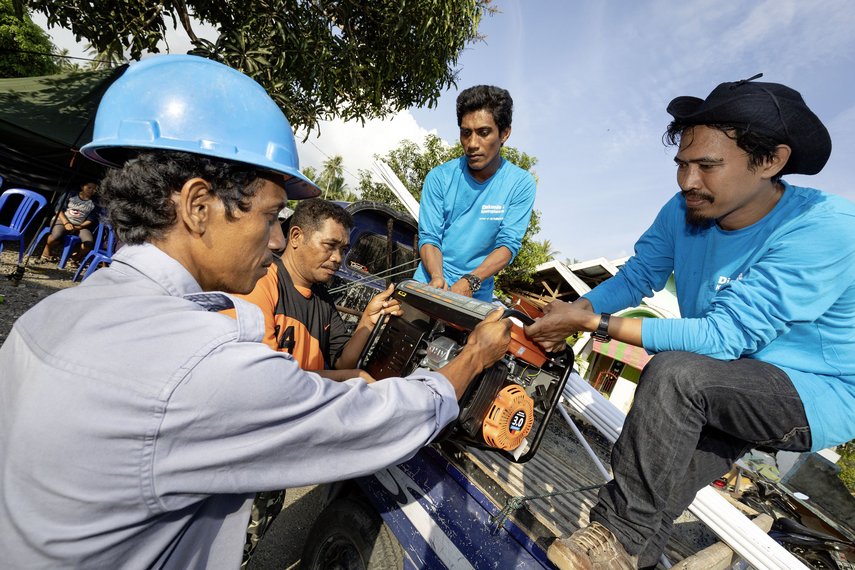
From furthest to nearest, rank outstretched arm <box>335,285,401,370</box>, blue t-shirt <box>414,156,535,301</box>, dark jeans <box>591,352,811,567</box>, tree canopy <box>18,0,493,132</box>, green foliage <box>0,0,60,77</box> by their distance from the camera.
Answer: green foliage <box>0,0,60,77</box> < tree canopy <box>18,0,493,132</box> < blue t-shirt <box>414,156,535,301</box> < outstretched arm <box>335,285,401,370</box> < dark jeans <box>591,352,811,567</box>

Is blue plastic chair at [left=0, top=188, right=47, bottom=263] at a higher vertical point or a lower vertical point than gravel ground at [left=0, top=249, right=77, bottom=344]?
higher

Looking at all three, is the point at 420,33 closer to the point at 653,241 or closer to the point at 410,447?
the point at 653,241

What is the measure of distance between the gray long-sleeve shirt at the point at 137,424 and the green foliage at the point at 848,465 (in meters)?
15.2

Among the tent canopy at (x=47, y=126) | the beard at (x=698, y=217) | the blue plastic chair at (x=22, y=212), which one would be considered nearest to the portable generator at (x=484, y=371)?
the beard at (x=698, y=217)

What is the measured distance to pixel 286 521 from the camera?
3168 mm

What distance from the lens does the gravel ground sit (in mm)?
4988

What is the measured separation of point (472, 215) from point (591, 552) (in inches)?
94.0

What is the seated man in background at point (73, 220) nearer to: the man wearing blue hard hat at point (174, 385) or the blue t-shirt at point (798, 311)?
the man wearing blue hard hat at point (174, 385)

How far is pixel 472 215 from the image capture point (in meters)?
3.25

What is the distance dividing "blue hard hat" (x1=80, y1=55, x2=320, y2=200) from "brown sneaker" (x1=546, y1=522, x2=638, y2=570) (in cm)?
145

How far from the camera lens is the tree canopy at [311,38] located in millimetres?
4055

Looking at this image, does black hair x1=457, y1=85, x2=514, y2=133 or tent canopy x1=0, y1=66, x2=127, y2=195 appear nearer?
A: black hair x1=457, y1=85, x2=514, y2=133

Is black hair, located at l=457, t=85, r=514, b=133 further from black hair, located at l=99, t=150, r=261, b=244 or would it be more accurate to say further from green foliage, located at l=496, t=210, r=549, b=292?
green foliage, located at l=496, t=210, r=549, b=292

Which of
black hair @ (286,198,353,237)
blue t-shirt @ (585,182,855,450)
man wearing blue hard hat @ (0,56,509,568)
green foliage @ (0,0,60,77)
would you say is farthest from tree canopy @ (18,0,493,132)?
green foliage @ (0,0,60,77)
